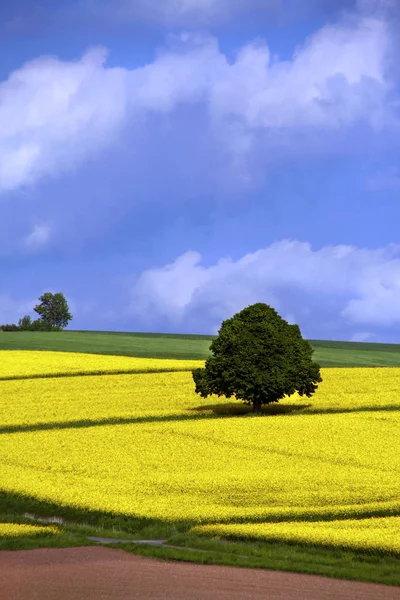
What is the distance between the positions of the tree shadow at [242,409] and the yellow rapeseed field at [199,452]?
0.57 ft

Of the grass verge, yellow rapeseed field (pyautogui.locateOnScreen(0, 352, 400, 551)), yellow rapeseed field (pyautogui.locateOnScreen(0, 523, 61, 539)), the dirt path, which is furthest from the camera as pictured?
yellow rapeseed field (pyautogui.locateOnScreen(0, 352, 400, 551))

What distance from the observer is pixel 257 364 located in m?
54.2

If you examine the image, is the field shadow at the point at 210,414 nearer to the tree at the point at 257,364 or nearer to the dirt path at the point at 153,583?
the tree at the point at 257,364

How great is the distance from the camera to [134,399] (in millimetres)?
58250

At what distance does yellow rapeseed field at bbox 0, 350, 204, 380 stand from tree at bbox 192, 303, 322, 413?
54.3 ft

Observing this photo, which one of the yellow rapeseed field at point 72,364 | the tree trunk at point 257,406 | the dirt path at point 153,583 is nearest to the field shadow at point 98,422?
the tree trunk at point 257,406

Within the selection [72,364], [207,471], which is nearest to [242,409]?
[207,471]

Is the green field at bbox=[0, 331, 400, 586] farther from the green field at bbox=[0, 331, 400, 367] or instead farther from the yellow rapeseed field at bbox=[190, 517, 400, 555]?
the green field at bbox=[0, 331, 400, 367]

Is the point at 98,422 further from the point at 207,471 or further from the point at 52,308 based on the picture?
the point at 52,308

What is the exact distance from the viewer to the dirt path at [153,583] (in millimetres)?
18453

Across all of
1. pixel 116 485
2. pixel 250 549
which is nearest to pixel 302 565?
pixel 250 549

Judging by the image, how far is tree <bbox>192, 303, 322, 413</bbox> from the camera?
5345 cm

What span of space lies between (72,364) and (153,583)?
179ft

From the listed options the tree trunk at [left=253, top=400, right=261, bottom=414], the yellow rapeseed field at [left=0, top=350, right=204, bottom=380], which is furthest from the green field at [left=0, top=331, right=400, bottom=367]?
the tree trunk at [left=253, top=400, right=261, bottom=414]
